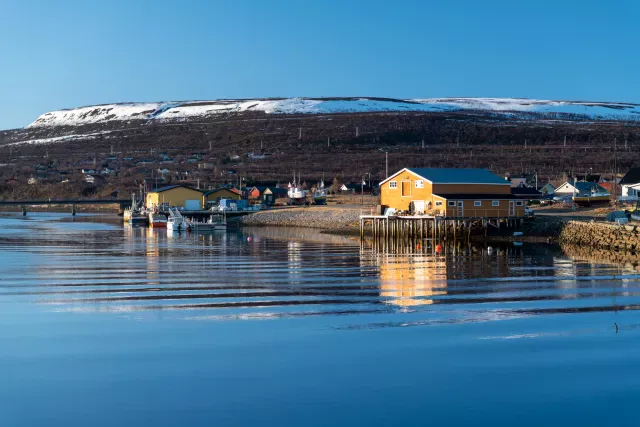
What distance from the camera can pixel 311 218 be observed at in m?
81.3

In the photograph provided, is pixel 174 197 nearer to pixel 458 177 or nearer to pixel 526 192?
pixel 458 177

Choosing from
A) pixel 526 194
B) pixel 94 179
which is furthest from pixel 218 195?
pixel 94 179

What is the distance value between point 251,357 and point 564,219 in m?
47.1

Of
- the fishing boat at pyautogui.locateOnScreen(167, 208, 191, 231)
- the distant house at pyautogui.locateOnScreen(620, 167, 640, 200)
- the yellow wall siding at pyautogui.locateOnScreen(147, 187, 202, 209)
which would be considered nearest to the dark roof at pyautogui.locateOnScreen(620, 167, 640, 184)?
the distant house at pyautogui.locateOnScreen(620, 167, 640, 200)

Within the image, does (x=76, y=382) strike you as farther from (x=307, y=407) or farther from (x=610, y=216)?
(x=610, y=216)

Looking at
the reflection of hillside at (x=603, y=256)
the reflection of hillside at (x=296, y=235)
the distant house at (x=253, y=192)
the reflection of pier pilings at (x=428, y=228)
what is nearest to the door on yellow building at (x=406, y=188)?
the reflection of pier pilings at (x=428, y=228)

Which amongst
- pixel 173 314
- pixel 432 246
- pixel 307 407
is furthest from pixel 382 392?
pixel 432 246

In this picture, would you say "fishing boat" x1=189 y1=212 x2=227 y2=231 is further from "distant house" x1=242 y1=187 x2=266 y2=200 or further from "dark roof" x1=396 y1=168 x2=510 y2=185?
"distant house" x1=242 y1=187 x2=266 y2=200

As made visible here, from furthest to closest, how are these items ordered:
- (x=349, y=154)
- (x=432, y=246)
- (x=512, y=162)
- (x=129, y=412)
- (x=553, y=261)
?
(x=349, y=154)
(x=512, y=162)
(x=432, y=246)
(x=553, y=261)
(x=129, y=412)

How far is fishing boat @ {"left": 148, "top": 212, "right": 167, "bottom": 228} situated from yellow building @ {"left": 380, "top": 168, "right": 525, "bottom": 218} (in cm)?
2970

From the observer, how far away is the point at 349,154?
17500 centimetres

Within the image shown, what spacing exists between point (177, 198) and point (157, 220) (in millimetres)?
13736

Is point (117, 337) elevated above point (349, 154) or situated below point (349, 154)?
below

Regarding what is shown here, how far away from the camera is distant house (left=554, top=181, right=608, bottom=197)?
9256cm
